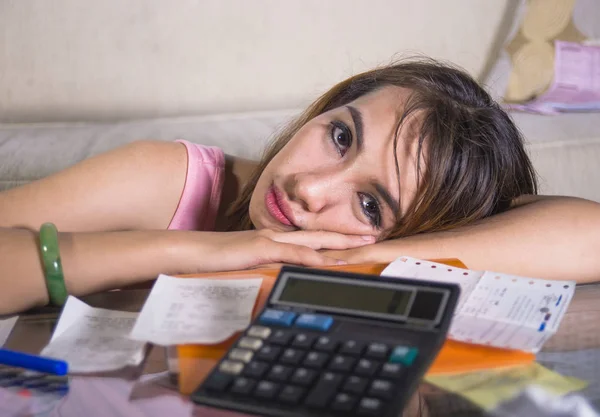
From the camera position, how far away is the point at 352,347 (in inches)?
19.7

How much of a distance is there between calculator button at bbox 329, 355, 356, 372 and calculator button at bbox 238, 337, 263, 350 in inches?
2.1

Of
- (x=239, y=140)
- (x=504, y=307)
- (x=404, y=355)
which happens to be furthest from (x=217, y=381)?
(x=239, y=140)

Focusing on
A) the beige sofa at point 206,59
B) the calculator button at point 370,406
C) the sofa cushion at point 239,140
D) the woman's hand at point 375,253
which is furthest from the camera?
the beige sofa at point 206,59

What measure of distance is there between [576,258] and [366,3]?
104 centimetres

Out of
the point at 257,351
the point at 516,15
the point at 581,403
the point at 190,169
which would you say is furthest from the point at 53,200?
the point at 516,15

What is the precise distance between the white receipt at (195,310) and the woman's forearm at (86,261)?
0.10 m

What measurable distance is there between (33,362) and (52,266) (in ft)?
0.60

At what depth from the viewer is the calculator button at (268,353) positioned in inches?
19.5

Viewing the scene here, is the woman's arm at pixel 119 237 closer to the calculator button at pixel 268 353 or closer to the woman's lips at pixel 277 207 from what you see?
the woman's lips at pixel 277 207

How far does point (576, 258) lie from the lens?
89cm

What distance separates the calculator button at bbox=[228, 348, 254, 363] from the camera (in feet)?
1.63

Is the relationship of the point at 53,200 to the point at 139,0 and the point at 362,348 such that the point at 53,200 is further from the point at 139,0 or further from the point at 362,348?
the point at 139,0

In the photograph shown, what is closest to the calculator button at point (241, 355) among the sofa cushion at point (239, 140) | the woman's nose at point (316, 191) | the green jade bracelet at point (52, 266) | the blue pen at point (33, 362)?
the blue pen at point (33, 362)

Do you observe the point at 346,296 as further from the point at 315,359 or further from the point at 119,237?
the point at 119,237
